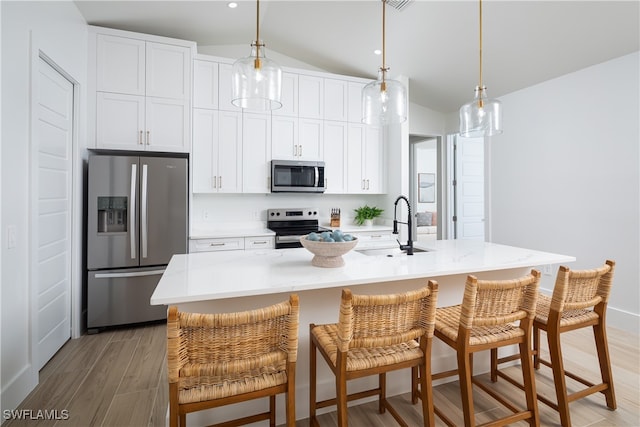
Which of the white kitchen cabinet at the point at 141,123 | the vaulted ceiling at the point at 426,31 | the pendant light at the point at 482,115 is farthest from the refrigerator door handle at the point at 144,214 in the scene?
the pendant light at the point at 482,115

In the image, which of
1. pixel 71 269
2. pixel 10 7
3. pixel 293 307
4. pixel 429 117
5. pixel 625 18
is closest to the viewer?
pixel 293 307

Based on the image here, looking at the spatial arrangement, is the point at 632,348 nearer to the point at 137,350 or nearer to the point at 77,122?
the point at 137,350

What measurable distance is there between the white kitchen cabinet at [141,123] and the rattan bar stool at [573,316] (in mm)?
3361

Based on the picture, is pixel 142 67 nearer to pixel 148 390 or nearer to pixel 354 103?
pixel 354 103

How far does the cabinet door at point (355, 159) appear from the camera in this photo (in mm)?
4277

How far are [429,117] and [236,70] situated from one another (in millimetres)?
4031

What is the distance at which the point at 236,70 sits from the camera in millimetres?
1768

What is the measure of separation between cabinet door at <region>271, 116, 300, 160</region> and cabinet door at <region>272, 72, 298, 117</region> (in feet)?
0.24

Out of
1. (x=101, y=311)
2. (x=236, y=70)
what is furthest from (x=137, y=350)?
(x=236, y=70)

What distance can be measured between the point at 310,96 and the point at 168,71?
1578 mm

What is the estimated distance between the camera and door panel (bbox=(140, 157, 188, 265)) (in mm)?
3180

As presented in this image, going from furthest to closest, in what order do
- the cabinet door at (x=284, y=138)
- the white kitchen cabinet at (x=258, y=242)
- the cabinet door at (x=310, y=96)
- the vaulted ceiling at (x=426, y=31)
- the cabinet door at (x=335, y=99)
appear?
the cabinet door at (x=335, y=99)
the cabinet door at (x=310, y=96)
the cabinet door at (x=284, y=138)
the white kitchen cabinet at (x=258, y=242)
the vaulted ceiling at (x=426, y=31)

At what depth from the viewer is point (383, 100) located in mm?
2113

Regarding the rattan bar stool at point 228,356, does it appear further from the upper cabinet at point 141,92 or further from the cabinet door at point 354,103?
the cabinet door at point 354,103
